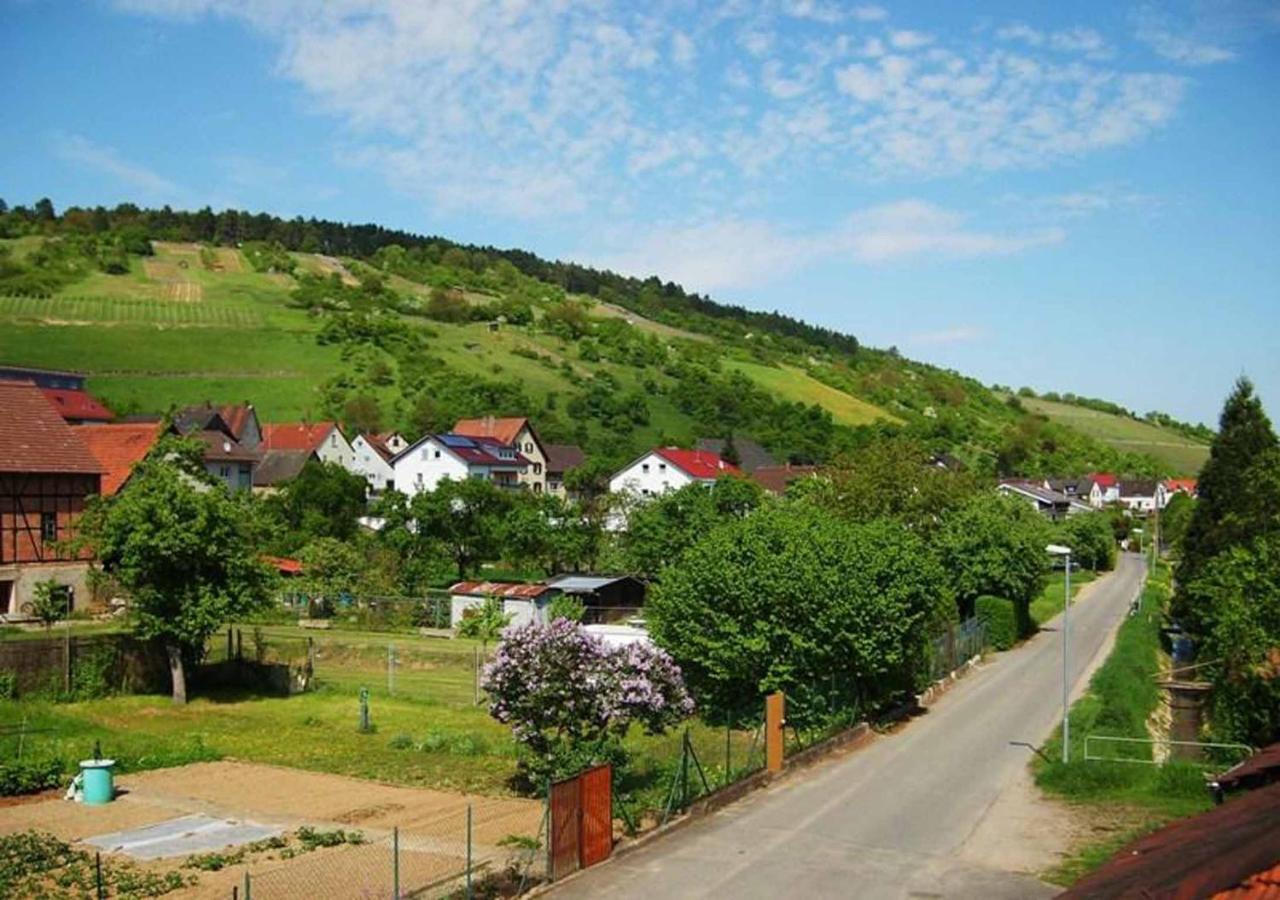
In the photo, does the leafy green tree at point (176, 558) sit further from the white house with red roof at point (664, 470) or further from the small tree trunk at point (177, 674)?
the white house with red roof at point (664, 470)

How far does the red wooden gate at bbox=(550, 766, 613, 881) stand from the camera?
1736 cm

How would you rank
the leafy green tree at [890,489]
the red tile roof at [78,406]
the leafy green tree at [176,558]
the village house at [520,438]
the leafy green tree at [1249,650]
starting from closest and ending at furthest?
the leafy green tree at [1249,650] → the leafy green tree at [176,558] → the leafy green tree at [890,489] → the red tile roof at [78,406] → the village house at [520,438]

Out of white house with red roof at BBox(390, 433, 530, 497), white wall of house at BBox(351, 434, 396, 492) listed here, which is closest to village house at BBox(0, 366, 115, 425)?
white wall of house at BBox(351, 434, 396, 492)

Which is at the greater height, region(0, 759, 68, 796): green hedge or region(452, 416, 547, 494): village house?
region(452, 416, 547, 494): village house

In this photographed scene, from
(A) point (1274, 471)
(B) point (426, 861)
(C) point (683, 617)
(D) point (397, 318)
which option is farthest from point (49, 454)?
(D) point (397, 318)

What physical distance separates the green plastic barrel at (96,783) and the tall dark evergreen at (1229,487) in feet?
124

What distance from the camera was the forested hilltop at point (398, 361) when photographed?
12394 cm

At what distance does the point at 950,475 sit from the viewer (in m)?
56.7

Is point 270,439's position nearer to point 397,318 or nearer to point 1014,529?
point 397,318

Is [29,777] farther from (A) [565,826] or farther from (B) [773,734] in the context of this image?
(B) [773,734]

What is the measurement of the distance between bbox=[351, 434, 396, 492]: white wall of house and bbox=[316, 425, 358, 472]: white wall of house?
54cm

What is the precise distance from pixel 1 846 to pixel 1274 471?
41.5 meters

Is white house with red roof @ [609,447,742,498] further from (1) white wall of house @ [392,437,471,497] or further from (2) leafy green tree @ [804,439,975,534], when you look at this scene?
(2) leafy green tree @ [804,439,975,534]

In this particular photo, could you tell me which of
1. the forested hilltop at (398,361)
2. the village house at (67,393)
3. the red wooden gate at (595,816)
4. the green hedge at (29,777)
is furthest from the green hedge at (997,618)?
the village house at (67,393)
